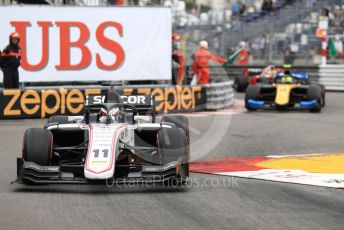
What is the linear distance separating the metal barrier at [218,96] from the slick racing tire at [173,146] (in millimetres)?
11140

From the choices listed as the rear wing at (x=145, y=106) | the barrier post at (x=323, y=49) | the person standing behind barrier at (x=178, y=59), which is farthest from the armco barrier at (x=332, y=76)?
the rear wing at (x=145, y=106)

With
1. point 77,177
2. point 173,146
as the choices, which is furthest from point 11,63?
point 77,177

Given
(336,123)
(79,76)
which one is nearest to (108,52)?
(79,76)

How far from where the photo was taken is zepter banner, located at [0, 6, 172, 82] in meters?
19.4

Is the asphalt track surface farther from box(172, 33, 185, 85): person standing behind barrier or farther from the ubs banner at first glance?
box(172, 33, 185, 85): person standing behind barrier

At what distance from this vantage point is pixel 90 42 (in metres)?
19.9

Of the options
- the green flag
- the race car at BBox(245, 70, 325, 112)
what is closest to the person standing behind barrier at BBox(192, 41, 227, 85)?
the race car at BBox(245, 70, 325, 112)

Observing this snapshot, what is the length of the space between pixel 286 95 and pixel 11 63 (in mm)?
6673

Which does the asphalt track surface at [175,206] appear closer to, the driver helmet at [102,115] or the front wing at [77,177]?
the front wing at [77,177]

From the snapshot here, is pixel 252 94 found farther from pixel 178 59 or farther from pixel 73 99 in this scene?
pixel 73 99

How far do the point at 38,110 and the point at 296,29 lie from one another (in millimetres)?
16308

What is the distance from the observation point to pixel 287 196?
8.13m

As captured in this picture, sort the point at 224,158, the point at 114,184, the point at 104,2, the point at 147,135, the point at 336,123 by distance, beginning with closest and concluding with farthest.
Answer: the point at 114,184
the point at 147,135
the point at 224,158
the point at 336,123
the point at 104,2

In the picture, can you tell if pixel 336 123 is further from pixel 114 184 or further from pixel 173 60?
pixel 114 184
